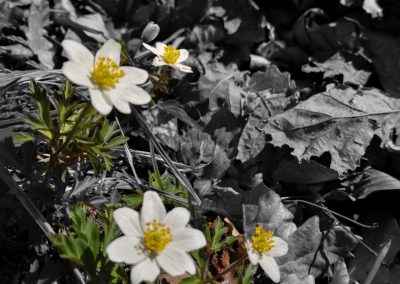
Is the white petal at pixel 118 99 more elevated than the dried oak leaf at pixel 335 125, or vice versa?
the white petal at pixel 118 99

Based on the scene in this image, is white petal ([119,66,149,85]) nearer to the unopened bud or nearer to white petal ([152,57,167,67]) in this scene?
white petal ([152,57,167,67])

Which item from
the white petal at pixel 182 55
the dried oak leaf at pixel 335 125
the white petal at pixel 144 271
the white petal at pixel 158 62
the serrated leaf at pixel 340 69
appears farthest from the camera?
the serrated leaf at pixel 340 69

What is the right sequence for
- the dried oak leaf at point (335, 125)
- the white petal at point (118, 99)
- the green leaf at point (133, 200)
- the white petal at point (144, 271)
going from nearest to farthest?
the white petal at point (144, 271)
the white petal at point (118, 99)
the green leaf at point (133, 200)
the dried oak leaf at point (335, 125)

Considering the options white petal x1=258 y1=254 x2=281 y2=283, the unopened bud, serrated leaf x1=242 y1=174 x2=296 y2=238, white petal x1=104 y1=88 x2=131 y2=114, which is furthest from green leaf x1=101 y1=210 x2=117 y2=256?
the unopened bud

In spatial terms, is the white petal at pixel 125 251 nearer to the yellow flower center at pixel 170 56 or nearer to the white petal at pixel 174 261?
the white petal at pixel 174 261

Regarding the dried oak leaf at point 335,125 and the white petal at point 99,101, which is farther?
the dried oak leaf at point 335,125

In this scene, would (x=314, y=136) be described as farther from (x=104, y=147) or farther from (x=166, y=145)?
(x=104, y=147)

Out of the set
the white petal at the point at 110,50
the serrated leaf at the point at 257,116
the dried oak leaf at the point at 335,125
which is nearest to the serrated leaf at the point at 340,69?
the dried oak leaf at the point at 335,125
